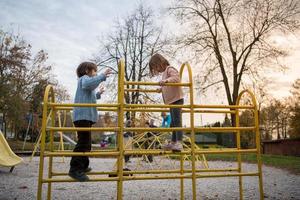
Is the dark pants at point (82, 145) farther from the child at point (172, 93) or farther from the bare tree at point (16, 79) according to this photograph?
the bare tree at point (16, 79)

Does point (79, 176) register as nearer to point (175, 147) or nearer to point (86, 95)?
point (86, 95)

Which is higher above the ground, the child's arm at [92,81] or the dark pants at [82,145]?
the child's arm at [92,81]

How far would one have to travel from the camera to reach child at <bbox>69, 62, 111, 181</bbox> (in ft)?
11.6

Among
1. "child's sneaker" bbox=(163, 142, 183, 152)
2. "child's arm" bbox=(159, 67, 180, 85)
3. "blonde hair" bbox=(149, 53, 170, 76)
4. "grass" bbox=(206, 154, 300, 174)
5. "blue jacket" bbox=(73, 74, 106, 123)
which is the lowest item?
"grass" bbox=(206, 154, 300, 174)

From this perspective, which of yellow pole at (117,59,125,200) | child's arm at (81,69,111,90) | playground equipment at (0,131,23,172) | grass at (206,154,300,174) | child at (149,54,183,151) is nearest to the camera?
yellow pole at (117,59,125,200)

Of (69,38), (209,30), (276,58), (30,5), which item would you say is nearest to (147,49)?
(209,30)

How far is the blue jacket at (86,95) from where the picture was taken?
359 cm

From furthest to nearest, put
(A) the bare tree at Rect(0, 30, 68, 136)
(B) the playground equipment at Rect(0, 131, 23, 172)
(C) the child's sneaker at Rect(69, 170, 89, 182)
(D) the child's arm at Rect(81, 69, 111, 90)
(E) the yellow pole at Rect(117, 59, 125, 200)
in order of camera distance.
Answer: (A) the bare tree at Rect(0, 30, 68, 136)
(B) the playground equipment at Rect(0, 131, 23, 172)
(D) the child's arm at Rect(81, 69, 111, 90)
(C) the child's sneaker at Rect(69, 170, 89, 182)
(E) the yellow pole at Rect(117, 59, 125, 200)

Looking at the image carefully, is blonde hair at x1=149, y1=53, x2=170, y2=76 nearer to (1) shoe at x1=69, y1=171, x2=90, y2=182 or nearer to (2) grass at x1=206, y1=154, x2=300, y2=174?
(1) shoe at x1=69, y1=171, x2=90, y2=182

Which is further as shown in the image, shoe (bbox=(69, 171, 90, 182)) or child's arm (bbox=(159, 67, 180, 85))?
child's arm (bbox=(159, 67, 180, 85))

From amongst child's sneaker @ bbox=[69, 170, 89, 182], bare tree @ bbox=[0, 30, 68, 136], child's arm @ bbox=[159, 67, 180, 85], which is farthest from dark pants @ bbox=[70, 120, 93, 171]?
bare tree @ bbox=[0, 30, 68, 136]

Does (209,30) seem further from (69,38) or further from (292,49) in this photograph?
(69,38)

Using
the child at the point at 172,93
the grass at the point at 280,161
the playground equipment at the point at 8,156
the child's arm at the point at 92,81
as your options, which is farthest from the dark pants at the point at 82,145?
the grass at the point at 280,161

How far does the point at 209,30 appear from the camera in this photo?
65.8ft
